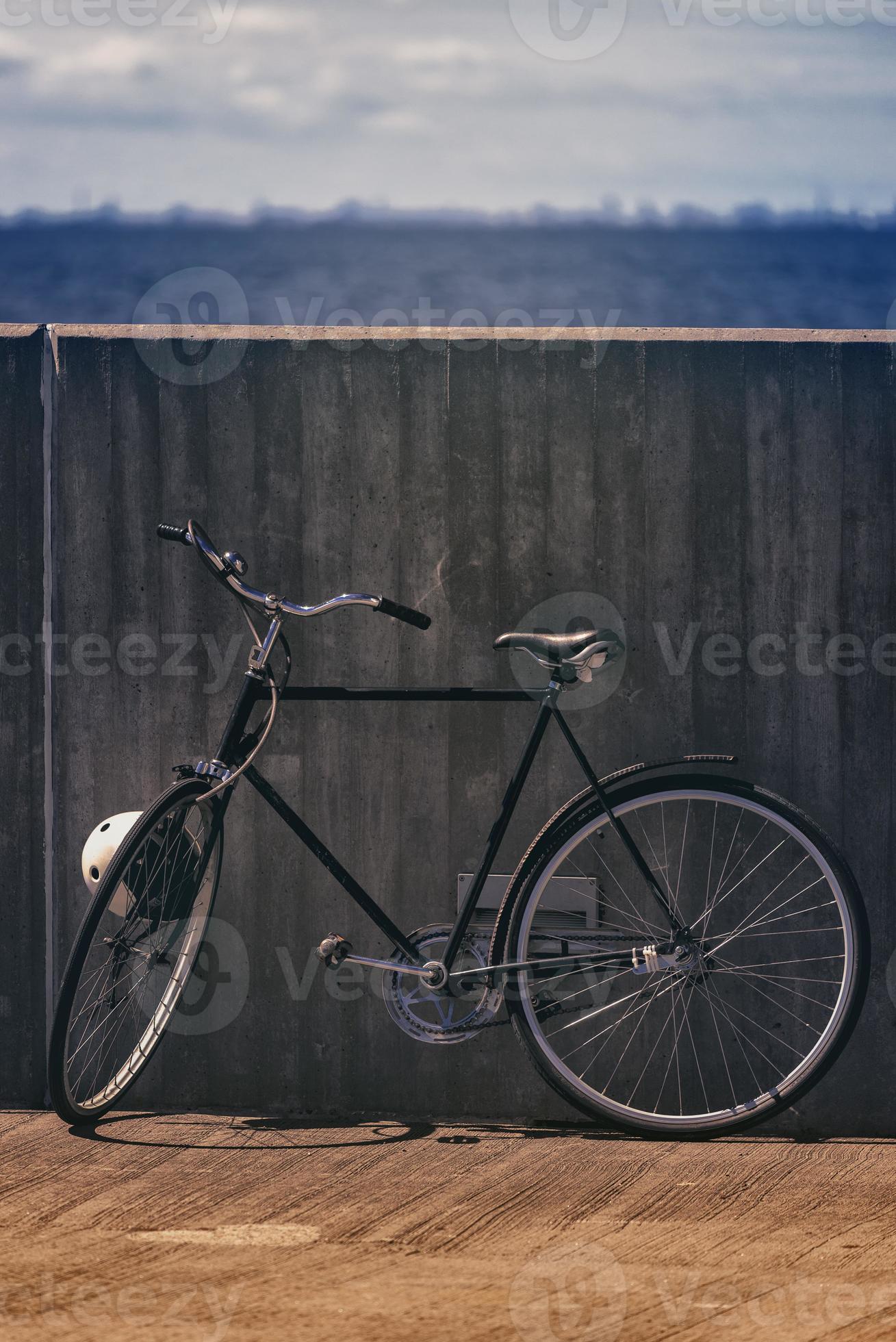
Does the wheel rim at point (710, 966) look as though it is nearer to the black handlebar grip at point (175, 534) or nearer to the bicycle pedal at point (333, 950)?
the bicycle pedal at point (333, 950)

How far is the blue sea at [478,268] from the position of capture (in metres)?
12.9

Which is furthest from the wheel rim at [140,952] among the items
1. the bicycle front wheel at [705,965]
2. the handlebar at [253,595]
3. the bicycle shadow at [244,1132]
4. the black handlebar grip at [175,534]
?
the bicycle front wheel at [705,965]

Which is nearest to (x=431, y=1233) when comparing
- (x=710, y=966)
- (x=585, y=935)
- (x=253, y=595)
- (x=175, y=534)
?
(x=585, y=935)

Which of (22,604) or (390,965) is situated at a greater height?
→ (22,604)

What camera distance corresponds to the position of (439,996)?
288 centimetres

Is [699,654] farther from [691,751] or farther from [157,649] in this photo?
[157,649]

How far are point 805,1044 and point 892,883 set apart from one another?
520 mm

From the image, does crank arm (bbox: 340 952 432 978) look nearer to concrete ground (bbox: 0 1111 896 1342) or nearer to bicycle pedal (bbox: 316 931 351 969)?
bicycle pedal (bbox: 316 931 351 969)

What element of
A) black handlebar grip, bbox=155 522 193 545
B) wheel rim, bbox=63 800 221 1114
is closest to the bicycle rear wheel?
wheel rim, bbox=63 800 221 1114

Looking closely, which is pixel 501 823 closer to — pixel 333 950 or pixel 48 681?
pixel 333 950

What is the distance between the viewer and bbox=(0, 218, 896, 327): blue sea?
12.9 metres

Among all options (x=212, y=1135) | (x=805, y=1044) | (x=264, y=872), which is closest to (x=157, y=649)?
(x=264, y=872)

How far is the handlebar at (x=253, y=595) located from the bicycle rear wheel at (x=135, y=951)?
52 centimetres

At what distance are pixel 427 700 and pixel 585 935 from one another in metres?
0.78
